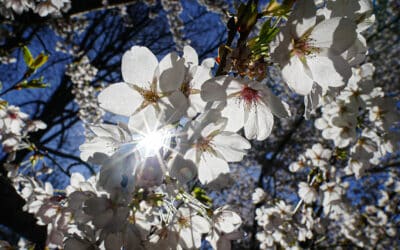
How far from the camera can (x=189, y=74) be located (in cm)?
85

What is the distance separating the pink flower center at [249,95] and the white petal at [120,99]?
0.31m

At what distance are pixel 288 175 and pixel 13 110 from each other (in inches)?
295

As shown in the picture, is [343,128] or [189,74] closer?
[189,74]

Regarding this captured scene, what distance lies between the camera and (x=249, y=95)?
2.92 ft

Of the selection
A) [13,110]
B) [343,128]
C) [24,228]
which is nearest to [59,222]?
[24,228]

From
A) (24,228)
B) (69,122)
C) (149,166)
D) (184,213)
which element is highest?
(149,166)

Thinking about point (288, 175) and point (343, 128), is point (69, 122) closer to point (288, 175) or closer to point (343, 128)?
point (288, 175)

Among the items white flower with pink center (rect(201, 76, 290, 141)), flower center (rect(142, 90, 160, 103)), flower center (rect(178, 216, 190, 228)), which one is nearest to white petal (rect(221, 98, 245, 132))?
white flower with pink center (rect(201, 76, 290, 141))

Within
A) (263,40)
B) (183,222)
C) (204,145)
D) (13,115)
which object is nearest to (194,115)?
(204,145)

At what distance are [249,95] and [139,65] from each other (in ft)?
1.15

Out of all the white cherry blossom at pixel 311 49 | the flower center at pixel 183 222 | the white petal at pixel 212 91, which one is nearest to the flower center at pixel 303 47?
the white cherry blossom at pixel 311 49

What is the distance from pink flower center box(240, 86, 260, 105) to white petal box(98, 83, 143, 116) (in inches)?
12.3

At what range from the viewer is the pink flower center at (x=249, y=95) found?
84cm

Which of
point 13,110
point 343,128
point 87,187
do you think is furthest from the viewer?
point 13,110
